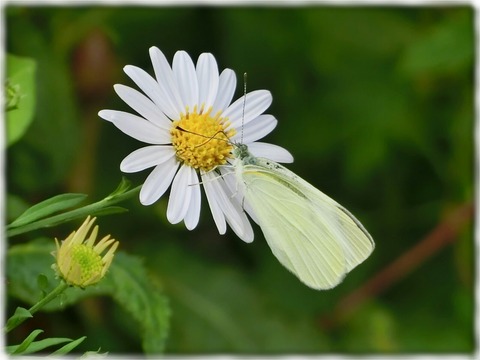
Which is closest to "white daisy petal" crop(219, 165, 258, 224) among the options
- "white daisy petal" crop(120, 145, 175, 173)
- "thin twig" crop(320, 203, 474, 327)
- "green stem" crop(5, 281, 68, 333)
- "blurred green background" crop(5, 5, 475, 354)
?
"white daisy petal" crop(120, 145, 175, 173)

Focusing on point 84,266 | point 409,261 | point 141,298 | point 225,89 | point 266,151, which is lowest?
point 409,261

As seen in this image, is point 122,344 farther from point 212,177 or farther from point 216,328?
point 212,177

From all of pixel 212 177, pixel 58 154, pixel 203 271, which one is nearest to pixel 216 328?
pixel 203 271

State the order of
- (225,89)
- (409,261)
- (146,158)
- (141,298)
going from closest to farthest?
(146,158) < (225,89) < (141,298) < (409,261)

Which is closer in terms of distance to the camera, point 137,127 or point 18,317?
point 18,317

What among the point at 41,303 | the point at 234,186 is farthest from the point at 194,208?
the point at 41,303

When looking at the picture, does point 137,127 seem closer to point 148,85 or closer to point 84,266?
point 148,85

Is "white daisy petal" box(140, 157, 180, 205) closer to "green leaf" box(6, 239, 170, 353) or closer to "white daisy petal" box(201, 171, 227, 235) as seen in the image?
"white daisy petal" box(201, 171, 227, 235)
